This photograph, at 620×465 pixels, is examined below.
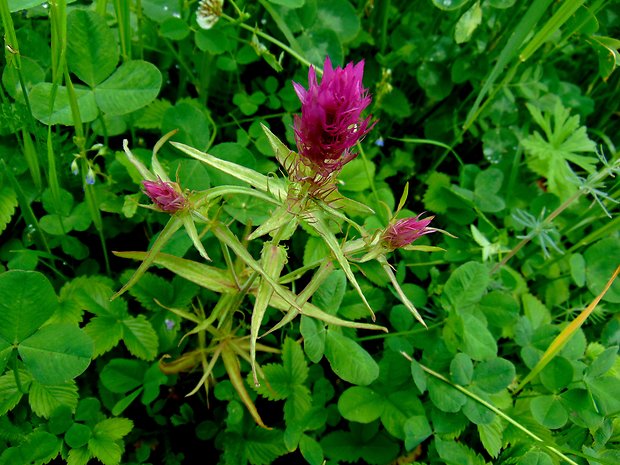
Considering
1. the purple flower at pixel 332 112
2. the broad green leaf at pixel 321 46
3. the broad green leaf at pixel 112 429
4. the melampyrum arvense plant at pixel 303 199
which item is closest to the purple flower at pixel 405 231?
the melampyrum arvense plant at pixel 303 199

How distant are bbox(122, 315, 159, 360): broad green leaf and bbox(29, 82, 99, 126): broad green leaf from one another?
53 centimetres

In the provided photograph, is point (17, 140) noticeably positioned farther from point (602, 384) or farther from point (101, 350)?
point (602, 384)

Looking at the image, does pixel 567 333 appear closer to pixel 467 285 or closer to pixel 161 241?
pixel 467 285

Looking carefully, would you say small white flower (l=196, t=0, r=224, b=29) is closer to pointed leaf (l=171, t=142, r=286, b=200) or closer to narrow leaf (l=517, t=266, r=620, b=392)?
pointed leaf (l=171, t=142, r=286, b=200)

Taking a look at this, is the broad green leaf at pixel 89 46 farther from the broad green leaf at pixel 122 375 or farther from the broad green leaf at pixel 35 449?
the broad green leaf at pixel 35 449

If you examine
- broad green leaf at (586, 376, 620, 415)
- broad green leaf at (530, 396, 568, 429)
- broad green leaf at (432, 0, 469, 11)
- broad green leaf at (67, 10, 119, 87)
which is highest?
broad green leaf at (432, 0, 469, 11)

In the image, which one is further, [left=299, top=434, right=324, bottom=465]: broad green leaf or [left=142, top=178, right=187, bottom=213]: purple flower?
[left=299, top=434, right=324, bottom=465]: broad green leaf

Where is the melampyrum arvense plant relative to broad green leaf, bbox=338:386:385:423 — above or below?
above

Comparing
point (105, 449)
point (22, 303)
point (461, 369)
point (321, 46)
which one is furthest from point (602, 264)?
point (22, 303)

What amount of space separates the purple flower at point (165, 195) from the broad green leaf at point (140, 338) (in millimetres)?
532

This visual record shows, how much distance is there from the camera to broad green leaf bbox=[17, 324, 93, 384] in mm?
1129

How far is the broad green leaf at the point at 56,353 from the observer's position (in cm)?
113

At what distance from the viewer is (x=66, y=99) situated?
1399 mm

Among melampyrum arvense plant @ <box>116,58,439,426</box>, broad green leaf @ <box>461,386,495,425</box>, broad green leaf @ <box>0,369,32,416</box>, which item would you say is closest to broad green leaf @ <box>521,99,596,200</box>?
broad green leaf @ <box>461,386,495,425</box>
